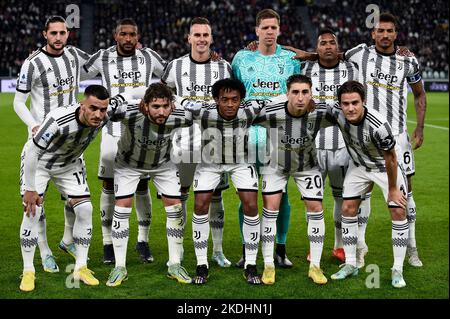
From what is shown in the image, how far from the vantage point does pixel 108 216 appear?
21.9 feet

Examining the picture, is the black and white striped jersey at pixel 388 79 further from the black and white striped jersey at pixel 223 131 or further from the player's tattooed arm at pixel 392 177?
the black and white striped jersey at pixel 223 131

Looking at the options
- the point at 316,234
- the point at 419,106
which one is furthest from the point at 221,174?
the point at 419,106

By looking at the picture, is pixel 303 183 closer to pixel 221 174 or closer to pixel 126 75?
pixel 221 174

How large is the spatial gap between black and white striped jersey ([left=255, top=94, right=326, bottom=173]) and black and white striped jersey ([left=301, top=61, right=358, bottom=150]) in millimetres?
488

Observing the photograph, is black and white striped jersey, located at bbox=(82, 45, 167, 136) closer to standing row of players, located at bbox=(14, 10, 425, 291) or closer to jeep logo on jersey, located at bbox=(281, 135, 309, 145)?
standing row of players, located at bbox=(14, 10, 425, 291)

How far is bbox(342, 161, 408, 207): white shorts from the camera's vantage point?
599cm

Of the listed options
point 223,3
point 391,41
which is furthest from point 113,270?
point 223,3

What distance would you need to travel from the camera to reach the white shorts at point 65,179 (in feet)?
19.4

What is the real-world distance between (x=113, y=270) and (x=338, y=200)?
7.06 ft

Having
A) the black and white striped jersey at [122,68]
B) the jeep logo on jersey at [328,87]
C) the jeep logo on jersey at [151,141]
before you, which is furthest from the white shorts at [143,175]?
the jeep logo on jersey at [328,87]

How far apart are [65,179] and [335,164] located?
237cm

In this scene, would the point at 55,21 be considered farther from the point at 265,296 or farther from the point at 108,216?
the point at 265,296

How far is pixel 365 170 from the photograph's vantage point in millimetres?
6082

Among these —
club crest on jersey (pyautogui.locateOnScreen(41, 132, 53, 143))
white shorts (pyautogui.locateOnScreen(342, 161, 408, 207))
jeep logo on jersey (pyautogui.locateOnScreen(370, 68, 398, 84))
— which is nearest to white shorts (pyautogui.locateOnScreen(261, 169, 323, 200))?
white shorts (pyautogui.locateOnScreen(342, 161, 408, 207))
